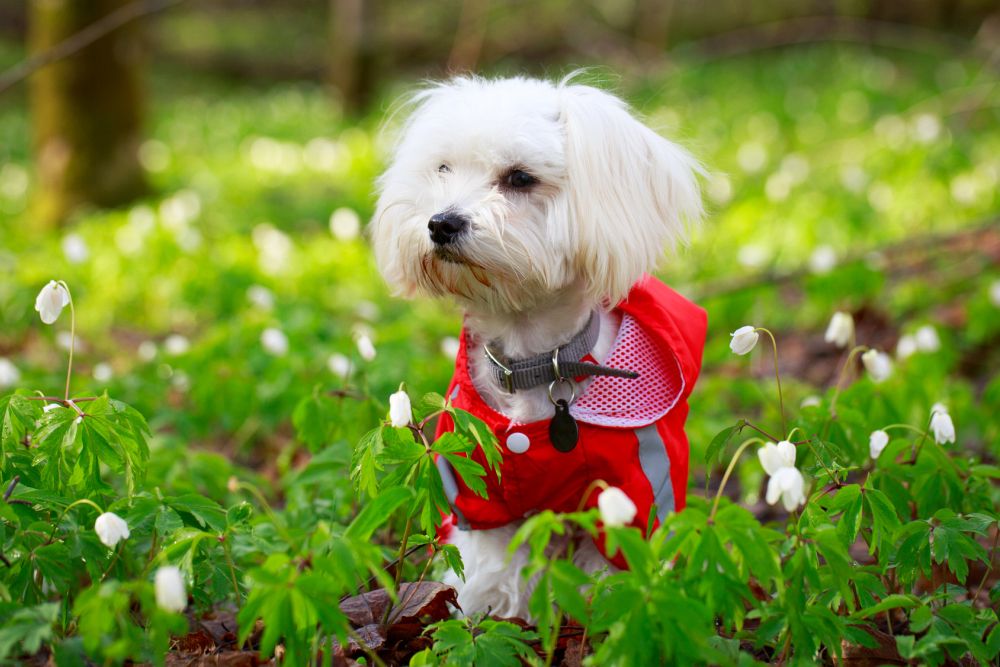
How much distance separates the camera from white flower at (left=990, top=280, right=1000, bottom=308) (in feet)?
13.9

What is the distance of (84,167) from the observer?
25.3 feet

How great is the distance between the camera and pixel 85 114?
7586 millimetres

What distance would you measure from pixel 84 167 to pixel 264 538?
5.99 m

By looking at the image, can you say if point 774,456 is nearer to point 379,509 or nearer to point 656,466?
point 656,466

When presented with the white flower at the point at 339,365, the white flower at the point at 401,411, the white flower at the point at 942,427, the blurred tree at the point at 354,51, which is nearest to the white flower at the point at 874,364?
the white flower at the point at 942,427

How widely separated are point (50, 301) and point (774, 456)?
178 centimetres

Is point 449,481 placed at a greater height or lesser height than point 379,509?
lesser

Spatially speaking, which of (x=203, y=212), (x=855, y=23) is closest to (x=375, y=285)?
(x=203, y=212)

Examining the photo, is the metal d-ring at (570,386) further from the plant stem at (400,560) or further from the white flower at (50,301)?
the white flower at (50,301)

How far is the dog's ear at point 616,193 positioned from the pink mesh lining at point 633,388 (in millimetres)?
144

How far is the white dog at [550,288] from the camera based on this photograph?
2.55 metres

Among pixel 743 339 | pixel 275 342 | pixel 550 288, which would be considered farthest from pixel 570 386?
pixel 275 342

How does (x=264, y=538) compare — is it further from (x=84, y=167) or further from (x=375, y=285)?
(x=84, y=167)

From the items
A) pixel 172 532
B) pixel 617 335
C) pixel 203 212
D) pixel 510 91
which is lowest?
pixel 203 212
